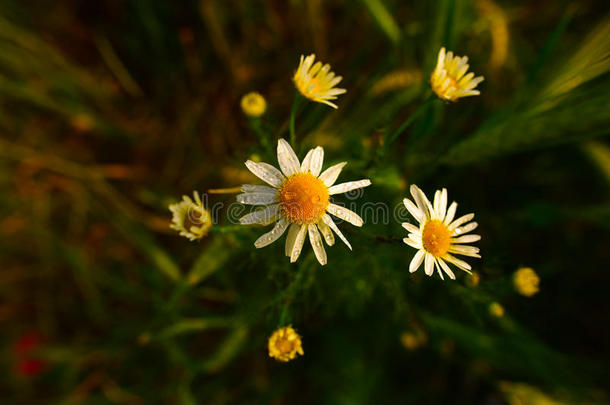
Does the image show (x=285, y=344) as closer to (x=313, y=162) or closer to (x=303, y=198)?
(x=303, y=198)

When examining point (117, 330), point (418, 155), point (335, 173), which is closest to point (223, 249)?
point (335, 173)

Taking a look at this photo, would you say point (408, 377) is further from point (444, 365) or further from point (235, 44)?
point (235, 44)

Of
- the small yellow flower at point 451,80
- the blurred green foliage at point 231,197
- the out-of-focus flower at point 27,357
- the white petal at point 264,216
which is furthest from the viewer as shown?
the out-of-focus flower at point 27,357

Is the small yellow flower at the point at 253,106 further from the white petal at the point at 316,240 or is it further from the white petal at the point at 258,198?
the white petal at the point at 316,240

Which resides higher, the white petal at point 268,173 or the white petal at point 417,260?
the white petal at point 268,173

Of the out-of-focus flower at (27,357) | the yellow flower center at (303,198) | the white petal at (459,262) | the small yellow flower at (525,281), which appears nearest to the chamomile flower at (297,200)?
the yellow flower center at (303,198)

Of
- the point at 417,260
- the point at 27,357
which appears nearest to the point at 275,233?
the point at 417,260
